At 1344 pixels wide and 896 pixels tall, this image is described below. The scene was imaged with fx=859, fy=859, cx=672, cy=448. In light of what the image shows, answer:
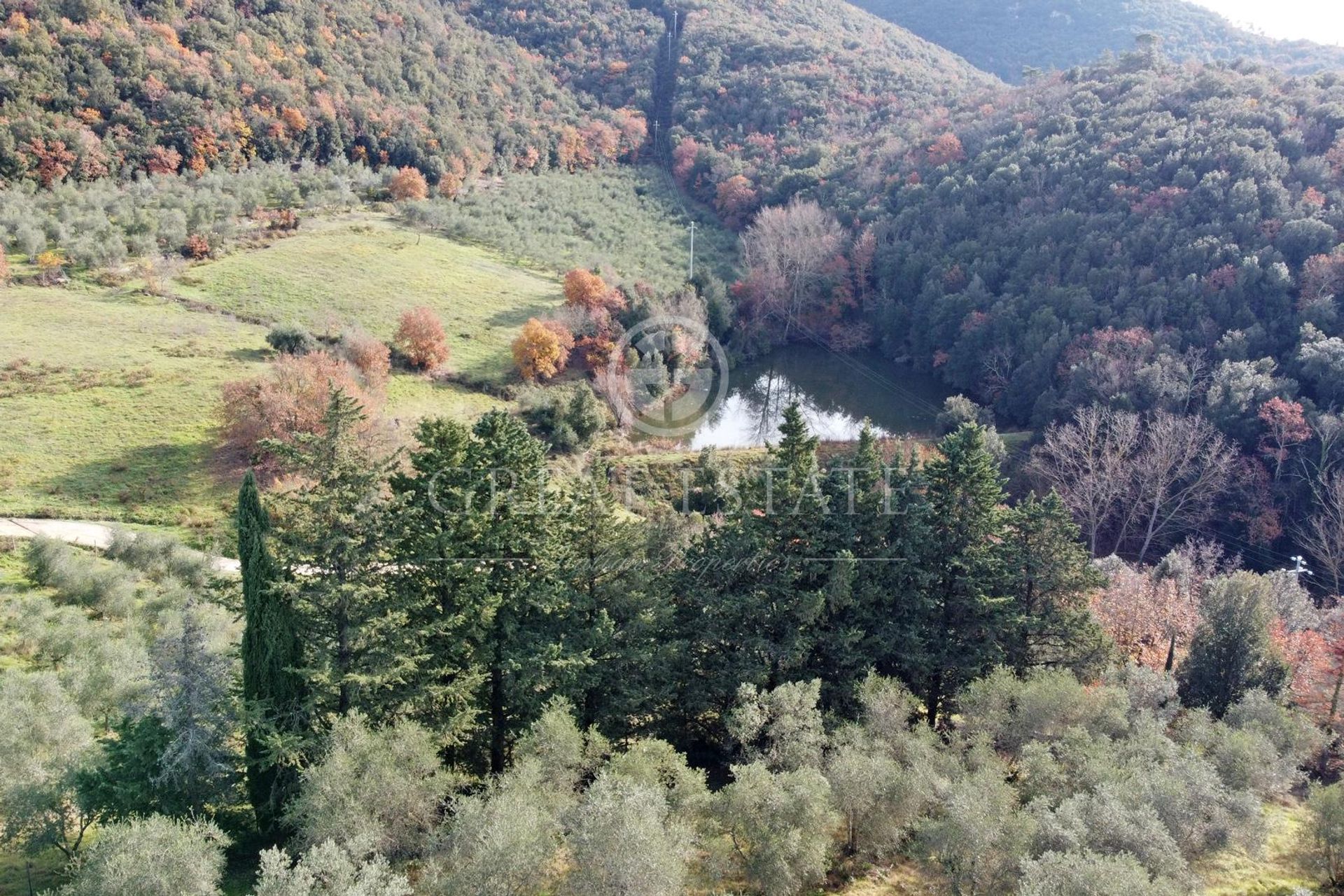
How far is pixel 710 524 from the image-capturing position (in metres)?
23.7

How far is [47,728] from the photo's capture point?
60.2ft

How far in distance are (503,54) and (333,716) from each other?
8684cm

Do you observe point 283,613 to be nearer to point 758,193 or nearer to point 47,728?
point 47,728

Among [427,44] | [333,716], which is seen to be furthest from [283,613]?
[427,44]

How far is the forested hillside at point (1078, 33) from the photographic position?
105750 mm

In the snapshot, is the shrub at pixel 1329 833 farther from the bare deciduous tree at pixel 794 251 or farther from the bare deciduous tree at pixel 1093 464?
the bare deciduous tree at pixel 794 251

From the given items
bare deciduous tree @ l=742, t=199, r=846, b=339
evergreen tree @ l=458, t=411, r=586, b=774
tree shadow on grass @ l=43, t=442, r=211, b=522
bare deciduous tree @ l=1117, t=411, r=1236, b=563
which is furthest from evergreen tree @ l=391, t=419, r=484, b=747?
bare deciduous tree @ l=742, t=199, r=846, b=339

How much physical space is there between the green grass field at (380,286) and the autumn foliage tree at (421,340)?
1323 millimetres

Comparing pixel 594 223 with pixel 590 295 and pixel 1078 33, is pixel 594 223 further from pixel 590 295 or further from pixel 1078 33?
pixel 1078 33

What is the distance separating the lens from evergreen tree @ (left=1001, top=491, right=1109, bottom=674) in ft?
77.4

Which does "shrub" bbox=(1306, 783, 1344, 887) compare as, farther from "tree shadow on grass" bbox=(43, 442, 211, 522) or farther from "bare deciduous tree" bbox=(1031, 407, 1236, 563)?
"tree shadow on grass" bbox=(43, 442, 211, 522)

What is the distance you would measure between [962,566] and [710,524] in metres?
6.91

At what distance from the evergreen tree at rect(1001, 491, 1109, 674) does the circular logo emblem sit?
→ 25.6 m

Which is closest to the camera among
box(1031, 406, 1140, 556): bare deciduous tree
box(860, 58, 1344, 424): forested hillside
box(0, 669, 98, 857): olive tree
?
box(0, 669, 98, 857): olive tree
